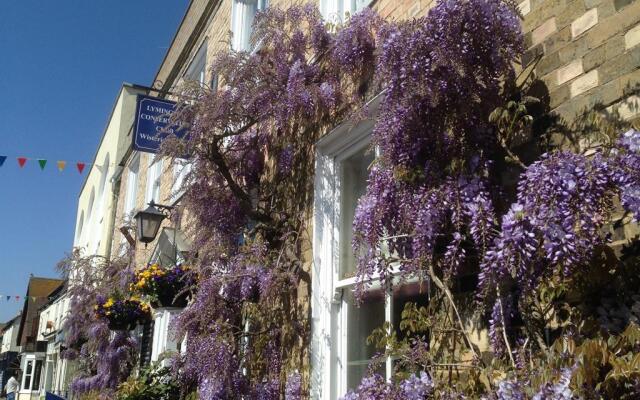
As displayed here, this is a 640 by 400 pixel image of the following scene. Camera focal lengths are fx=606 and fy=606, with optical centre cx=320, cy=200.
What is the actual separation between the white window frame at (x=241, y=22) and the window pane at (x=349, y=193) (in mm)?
4009

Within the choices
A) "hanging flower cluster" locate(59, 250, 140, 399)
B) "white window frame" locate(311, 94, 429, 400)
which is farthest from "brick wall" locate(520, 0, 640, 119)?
"hanging flower cluster" locate(59, 250, 140, 399)

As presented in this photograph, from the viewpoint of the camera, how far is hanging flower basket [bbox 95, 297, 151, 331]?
336 inches

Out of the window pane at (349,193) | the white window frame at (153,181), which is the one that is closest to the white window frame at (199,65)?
the white window frame at (153,181)

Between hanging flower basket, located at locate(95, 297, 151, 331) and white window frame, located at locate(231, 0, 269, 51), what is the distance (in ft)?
12.9

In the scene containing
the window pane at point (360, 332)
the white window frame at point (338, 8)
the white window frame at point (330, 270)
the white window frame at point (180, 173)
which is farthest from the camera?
the white window frame at point (180, 173)

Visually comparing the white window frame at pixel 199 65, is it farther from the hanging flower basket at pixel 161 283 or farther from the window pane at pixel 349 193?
the window pane at pixel 349 193

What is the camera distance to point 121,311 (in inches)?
339

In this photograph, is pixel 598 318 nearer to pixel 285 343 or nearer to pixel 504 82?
pixel 504 82

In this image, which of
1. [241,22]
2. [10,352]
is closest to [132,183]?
[241,22]

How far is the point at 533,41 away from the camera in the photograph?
3.28 m

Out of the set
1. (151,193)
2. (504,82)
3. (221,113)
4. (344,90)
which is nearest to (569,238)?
(504,82)

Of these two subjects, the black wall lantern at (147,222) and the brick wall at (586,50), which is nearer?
the brick wall at (586,50)

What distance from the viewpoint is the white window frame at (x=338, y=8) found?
5578 mm

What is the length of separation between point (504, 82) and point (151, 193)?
1001 cm
